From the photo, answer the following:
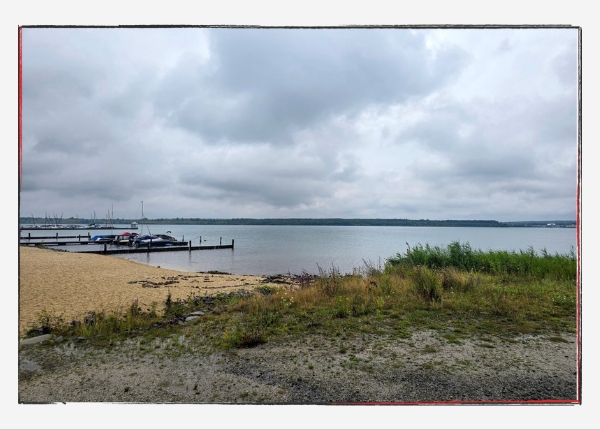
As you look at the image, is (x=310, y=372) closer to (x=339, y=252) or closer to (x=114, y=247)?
(x=339, y=252)

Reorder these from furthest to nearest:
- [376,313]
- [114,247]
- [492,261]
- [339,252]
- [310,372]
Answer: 1. [114,247]
2. [339,252]
3. [492,261]
4. [376,313]
5. [310,372]

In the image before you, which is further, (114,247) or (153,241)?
(114,247)

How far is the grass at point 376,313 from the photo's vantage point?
4305 millimetres

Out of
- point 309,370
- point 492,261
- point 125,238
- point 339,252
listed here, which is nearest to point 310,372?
point 309,370

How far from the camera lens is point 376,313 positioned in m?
5.04

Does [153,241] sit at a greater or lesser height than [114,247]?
greater

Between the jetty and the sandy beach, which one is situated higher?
the sandy beach

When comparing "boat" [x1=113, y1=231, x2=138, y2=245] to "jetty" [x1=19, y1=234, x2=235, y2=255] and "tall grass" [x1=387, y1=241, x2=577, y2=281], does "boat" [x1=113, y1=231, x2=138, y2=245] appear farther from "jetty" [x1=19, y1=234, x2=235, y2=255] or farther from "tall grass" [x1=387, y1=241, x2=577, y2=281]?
"tall grass" [x1=387, y1=241, x2=577, y2=281]

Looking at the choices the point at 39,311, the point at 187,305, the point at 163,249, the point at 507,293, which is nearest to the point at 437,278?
the point at 507,293

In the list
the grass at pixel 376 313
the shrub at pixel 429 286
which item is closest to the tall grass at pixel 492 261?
the grass at pixel 376 313

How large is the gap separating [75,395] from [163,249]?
30974mm

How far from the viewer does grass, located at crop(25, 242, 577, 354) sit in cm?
430

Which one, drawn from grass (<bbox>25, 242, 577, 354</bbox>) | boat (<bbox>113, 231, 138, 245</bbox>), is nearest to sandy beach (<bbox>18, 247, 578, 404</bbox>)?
grass (<bbox>25, 242, 577, 354</bbox>)

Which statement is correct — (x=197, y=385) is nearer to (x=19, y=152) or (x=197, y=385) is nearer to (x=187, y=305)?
(x=19, y=152)
